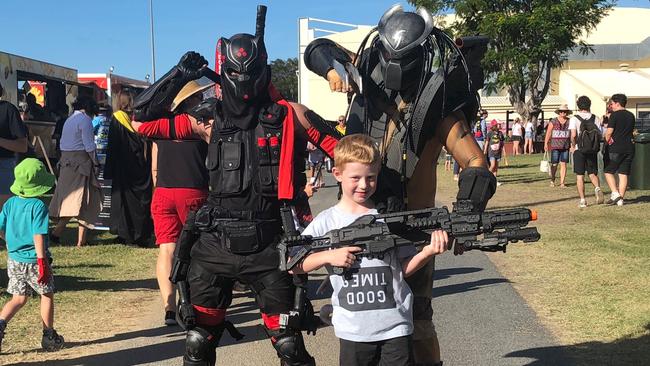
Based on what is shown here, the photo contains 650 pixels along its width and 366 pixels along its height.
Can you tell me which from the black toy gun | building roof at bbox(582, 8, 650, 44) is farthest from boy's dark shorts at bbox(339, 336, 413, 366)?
building roof at bbox(582, 8, 650, 44)

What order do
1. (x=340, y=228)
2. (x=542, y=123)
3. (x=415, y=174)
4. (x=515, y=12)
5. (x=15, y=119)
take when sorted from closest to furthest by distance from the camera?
1. (x=340, y=228)
2. (x=415, y=174)
3. (x=15, y=119)
4. (x=515, y=12)
5. (x=542, y=123)

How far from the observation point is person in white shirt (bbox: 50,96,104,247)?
32.6 feet

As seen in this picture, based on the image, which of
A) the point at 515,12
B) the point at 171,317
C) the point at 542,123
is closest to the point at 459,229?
the point at 171,317

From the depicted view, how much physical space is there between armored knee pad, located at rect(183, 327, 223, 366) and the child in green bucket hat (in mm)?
1758

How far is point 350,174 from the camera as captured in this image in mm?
3168

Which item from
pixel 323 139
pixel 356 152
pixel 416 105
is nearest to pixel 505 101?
pixel 323 139

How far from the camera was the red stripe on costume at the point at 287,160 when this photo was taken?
12.5ft

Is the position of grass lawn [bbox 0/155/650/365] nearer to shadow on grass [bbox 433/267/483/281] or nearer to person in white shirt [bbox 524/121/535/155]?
shadow on grass [bbox 433/267/483/281]

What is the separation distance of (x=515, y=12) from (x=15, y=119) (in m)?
29.9

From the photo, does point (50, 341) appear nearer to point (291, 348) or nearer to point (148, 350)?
A: point (148, 350)

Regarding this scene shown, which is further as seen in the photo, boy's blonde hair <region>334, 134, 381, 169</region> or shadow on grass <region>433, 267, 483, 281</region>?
shadow on grass <region>433, 267, 483, 281</region>

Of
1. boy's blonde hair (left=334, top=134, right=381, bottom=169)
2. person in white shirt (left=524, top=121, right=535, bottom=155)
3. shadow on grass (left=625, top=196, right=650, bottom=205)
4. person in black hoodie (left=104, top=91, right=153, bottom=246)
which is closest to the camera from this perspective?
boy's blonde hair (left=334, top=134, right=381, bottom=169)

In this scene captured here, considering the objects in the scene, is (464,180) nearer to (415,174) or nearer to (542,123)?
(415,174)

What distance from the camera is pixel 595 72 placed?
46.4 metres
